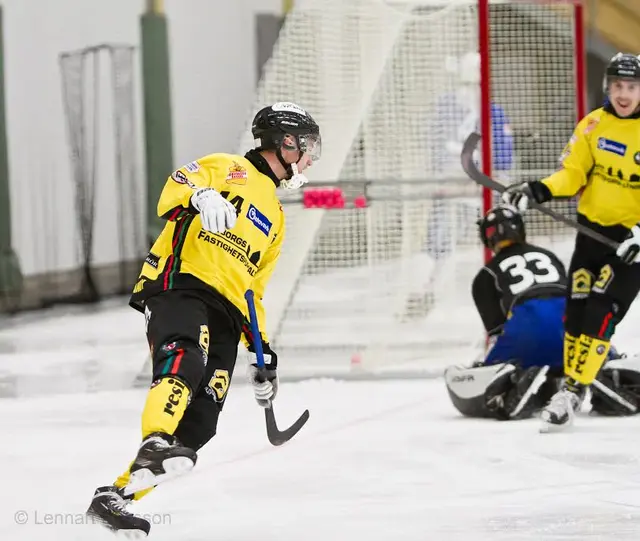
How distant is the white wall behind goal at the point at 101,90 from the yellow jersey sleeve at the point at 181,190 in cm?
703

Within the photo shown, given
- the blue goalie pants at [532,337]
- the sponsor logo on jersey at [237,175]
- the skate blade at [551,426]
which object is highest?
the sponsor logo on jersey at [237,175]

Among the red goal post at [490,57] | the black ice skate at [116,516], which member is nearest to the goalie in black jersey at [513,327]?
the red goal post at [490,57]

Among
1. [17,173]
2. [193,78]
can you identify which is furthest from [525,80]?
[193,78]

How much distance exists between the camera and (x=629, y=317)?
7.75m

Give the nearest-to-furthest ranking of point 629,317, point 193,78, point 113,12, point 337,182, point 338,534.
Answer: point 338,534 → point 337,182 → point 629,317 → point 113,12 → point 193,78

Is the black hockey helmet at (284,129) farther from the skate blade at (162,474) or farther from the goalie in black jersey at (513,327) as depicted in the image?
the goalie in black jersey at (513,327)

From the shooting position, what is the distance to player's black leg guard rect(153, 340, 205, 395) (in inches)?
134

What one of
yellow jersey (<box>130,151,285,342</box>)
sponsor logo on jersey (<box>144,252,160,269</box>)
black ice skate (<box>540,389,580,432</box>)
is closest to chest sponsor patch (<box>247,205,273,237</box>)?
yellow jersey (<box>130,151,285,342</box>)

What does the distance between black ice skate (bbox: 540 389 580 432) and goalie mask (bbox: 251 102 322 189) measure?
171cm

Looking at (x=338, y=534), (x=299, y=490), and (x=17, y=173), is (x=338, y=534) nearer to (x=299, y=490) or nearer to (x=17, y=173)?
(x=299, y=490)

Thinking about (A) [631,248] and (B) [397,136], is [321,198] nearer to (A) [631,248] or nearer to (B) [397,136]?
(B) [397,136]

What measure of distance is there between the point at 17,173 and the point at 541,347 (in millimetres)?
5923

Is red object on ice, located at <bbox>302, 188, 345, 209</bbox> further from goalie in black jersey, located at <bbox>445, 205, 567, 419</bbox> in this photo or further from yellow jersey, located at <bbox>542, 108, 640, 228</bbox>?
yellow jersey, located at <bbox>542, 108, 640, 228</bbox>

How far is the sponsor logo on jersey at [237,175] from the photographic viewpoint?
146 inches
